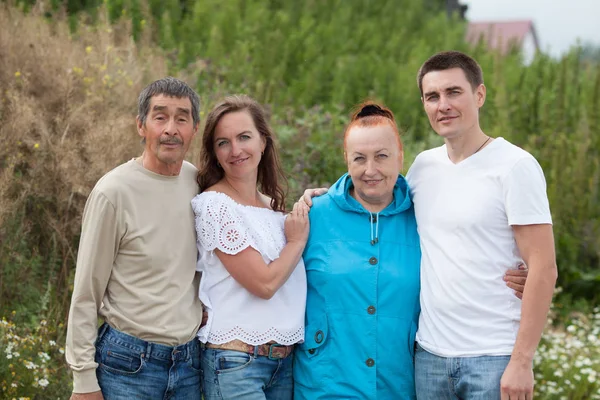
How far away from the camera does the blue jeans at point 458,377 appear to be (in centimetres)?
271

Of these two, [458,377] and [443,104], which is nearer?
[458,377]

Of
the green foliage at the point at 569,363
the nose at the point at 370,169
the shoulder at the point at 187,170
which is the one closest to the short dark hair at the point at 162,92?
the shoulder at the point at 187,170

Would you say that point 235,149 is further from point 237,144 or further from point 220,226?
point 220,226

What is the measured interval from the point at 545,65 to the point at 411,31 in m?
2.81

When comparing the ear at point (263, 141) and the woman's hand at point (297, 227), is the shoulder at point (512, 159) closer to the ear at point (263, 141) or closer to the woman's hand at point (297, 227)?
the woman's hand at point (297, 227)

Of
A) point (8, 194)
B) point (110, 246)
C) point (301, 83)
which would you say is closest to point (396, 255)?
point (110, 246)

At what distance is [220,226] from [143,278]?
1.17 feet

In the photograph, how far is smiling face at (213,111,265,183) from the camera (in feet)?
9.91

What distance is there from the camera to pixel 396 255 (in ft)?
9.93

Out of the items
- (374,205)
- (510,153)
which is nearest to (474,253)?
(510,153)

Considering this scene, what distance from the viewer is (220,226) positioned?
2.85m

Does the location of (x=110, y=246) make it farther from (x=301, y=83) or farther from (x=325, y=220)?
(x=301, y=83)

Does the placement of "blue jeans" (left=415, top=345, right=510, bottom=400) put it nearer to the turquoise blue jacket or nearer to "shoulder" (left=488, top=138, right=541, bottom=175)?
the turquoise blue jacket

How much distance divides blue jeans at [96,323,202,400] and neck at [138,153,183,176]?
634 mm
